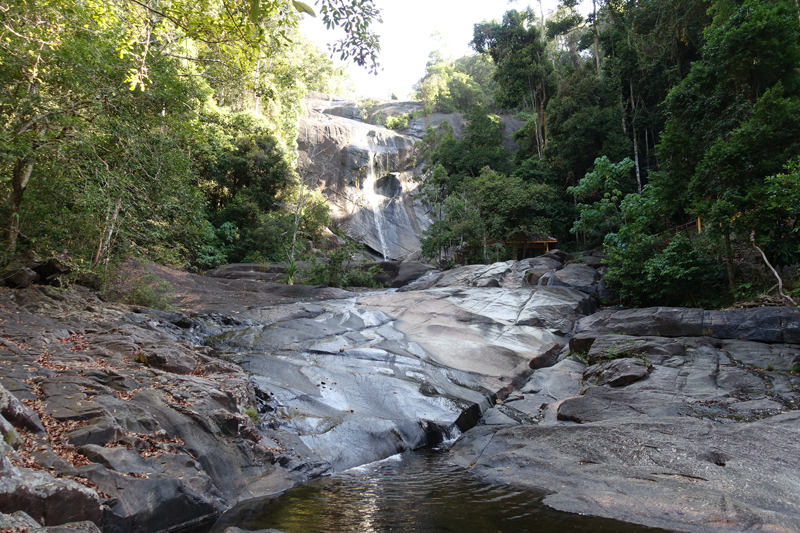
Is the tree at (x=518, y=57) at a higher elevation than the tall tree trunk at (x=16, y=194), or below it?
higher

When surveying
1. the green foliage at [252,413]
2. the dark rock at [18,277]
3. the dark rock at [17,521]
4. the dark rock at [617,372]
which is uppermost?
the dark rock at [18,277]

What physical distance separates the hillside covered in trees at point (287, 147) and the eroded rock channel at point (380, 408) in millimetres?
2223

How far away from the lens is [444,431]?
6.84 metres

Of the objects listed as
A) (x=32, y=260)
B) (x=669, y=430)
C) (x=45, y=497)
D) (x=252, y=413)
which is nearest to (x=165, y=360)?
(x=252, y=413)

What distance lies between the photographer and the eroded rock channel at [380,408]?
11.9 ft

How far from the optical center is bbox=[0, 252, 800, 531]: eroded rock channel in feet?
11.9

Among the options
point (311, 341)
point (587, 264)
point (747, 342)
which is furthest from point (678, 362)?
point (587, 264)

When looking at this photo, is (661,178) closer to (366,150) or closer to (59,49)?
(59,49)

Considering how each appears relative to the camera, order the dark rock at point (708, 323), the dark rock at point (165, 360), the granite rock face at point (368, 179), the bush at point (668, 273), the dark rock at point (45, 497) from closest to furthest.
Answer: the dark rock at point (45, 497) < the dark rock at point (165, 360) < the dark rock at point (708, 323) < the bush at point (668, 273) < the granite rock face at point (368, 179)

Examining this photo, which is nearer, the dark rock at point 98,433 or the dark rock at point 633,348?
the dark rock at point 98,433

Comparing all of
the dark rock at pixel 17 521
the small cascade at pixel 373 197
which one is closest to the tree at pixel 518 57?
the small cascade at pixel 373 197

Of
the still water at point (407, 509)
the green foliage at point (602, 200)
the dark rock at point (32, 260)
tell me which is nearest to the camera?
the still water at point (407, 509)

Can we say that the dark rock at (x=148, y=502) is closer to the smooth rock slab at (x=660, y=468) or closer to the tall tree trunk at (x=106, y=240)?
the smooth rock slab at (x=660, y=468)

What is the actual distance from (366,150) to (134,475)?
3591cm
